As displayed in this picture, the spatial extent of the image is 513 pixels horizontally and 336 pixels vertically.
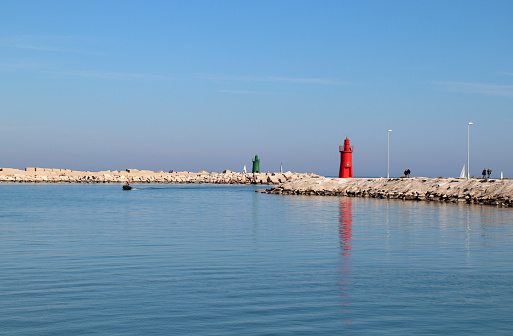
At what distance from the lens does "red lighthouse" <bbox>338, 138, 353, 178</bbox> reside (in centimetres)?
7038

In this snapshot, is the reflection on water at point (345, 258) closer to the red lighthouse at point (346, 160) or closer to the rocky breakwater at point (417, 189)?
the rocky breakwater at point (417, 189)

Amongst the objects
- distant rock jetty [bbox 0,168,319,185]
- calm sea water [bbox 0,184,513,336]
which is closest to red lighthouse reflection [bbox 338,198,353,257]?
calm sea water [bbox 0,184,513,336]

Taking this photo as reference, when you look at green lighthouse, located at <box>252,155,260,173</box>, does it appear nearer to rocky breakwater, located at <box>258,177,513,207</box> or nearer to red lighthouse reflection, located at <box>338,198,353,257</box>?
rocky breakwater, located at <box>258,177,513,207</box>

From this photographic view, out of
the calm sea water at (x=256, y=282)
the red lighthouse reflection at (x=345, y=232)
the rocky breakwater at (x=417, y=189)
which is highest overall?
the rocky breakwater at (x=417, y=189)

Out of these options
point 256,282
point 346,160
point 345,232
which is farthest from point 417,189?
point 256,282

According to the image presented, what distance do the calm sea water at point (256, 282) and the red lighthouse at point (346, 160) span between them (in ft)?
150

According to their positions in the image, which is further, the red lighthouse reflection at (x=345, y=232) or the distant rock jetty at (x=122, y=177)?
the distant rock jetty at (x=122, y=177)

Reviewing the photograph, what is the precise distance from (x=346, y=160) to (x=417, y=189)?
16.6 metres

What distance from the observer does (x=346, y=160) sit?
234ft

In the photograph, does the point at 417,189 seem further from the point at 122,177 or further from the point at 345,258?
the point at 122,177

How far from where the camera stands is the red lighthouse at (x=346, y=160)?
70.4m

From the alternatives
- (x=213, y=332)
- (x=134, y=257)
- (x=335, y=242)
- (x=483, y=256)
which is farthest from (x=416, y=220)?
(x=213, y=332)

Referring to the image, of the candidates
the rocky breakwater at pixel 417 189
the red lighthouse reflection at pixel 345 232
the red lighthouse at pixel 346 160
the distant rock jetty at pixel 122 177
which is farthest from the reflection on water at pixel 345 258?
the distant rock jetty at pixel 122 177

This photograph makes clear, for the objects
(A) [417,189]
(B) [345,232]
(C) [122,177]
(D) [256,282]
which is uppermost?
(C) [122,177]
